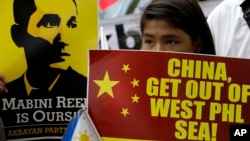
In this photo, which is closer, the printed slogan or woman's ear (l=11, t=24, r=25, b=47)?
the printed slogan

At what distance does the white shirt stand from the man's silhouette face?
2.44 feet

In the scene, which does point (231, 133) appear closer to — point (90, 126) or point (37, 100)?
point (90, 126)

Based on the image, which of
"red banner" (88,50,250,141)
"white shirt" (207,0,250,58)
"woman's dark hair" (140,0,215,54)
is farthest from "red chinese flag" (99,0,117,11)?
"red banner" (88,50,250,141)

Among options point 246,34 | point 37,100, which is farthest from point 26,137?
point 246,34

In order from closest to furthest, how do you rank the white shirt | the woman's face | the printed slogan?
the printed slogan
the woman's face
the white shirt

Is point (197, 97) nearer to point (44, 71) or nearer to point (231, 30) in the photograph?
point (44, 71)

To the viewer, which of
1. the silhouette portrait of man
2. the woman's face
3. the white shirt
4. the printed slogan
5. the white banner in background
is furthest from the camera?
the white banner in background

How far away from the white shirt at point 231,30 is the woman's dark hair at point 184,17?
630mm

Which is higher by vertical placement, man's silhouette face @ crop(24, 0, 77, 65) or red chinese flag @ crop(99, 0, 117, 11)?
red chinese flag @ crop(99, 0, 117, 11)

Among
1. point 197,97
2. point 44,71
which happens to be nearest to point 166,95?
point 197,97

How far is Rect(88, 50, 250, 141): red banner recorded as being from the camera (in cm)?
201

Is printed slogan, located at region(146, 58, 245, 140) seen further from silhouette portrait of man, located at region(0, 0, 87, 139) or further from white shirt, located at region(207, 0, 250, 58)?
white shirt, located at region(207, 0, 250, 58)

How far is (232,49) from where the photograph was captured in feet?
9.90

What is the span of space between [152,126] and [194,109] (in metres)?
0.14
